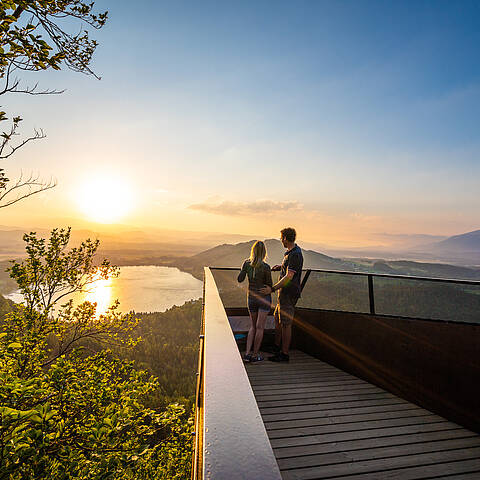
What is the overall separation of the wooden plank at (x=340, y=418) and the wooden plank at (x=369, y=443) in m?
0.33

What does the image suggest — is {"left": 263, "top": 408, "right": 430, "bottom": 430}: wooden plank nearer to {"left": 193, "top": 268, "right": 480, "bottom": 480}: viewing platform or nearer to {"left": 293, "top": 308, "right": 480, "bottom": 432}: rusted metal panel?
{"left": 193, "top": 268, "right": 480, "bottom": 480}: viewing platform

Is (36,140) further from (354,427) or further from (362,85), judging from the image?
(362,85)

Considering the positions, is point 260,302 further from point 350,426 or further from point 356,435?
point 356,435

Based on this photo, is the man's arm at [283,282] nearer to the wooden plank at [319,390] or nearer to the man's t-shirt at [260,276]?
the man's t-shirt at [260,276]

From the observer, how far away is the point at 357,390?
397 centimetres

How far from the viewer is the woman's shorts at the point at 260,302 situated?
457 centimetres

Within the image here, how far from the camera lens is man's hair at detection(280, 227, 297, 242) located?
179 inches

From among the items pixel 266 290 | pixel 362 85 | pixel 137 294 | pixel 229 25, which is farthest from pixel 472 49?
pixel 137 294

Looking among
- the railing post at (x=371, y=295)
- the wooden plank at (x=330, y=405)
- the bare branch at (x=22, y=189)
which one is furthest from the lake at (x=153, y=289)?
the wooden plank at (x=330, y=405)

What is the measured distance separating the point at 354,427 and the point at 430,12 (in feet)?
→ 32.5

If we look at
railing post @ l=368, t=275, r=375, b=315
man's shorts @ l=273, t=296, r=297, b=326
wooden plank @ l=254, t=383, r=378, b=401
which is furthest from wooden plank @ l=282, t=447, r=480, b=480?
man's shorts @ l=273, t=296, r=297, b=326

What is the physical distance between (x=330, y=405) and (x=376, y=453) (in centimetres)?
89

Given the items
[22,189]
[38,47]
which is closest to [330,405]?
[38,47]

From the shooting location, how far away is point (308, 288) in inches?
237
